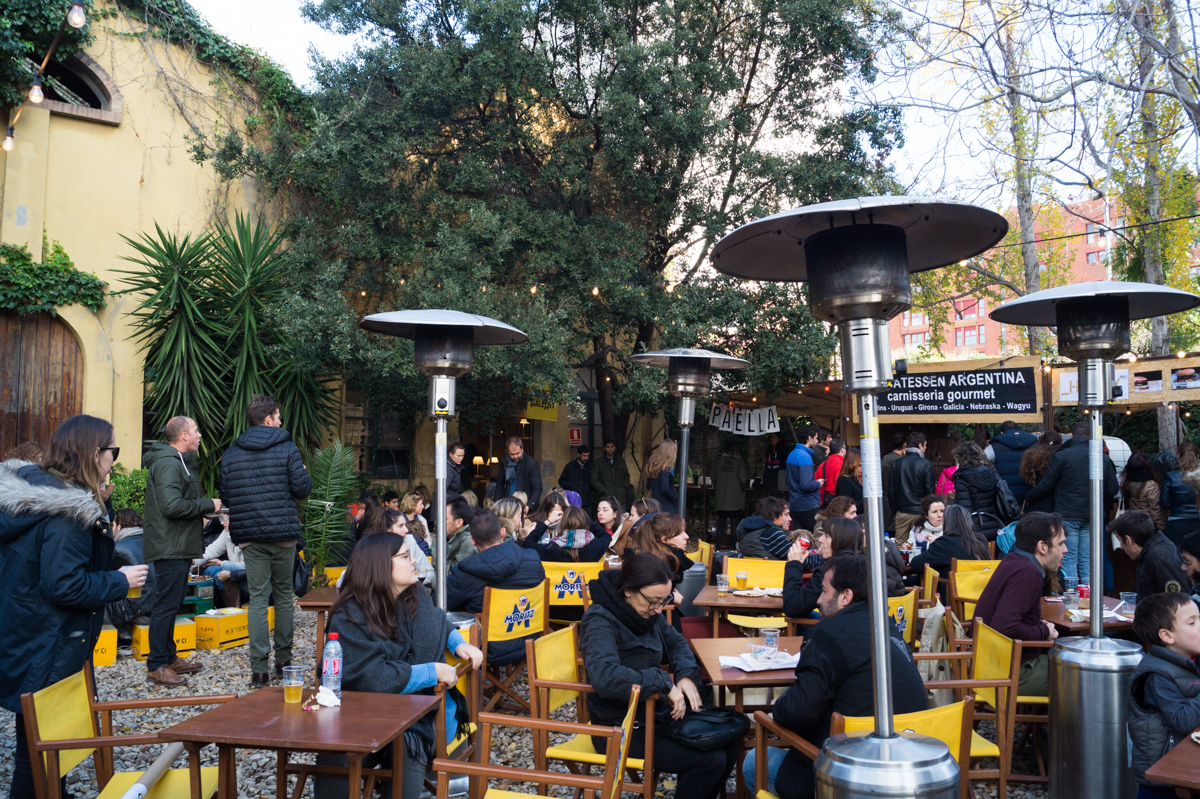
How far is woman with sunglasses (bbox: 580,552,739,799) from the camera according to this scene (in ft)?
11.3

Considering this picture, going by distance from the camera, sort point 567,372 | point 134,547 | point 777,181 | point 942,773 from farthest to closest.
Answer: point 777,181
point 567,372
point 134,547
point 942,773

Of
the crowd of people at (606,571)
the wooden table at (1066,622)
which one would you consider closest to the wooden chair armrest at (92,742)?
the crowd of people at (606,571)

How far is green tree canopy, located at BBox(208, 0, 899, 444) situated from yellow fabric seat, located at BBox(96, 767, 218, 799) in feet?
21.2

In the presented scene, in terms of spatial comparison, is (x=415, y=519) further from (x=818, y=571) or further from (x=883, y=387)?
(x=883, y=387)

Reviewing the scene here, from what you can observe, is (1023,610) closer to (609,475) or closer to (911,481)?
(911,481)

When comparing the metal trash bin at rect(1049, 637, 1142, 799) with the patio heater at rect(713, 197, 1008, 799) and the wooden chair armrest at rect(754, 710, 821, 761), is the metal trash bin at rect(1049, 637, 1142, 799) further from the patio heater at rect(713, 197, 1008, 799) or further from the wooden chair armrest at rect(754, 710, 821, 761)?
the patio heater at rect(713, 197, 1008, 799)

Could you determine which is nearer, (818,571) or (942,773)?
(942,773)

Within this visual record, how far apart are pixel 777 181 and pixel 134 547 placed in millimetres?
8533

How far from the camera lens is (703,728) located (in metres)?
3.47

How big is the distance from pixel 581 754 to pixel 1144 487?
21.9 ft

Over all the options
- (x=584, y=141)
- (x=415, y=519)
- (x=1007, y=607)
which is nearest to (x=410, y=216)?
(x=584, y=141)

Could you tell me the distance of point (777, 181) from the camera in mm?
11000

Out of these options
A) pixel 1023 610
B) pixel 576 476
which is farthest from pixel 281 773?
pixel 576 476

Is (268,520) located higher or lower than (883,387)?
lower
